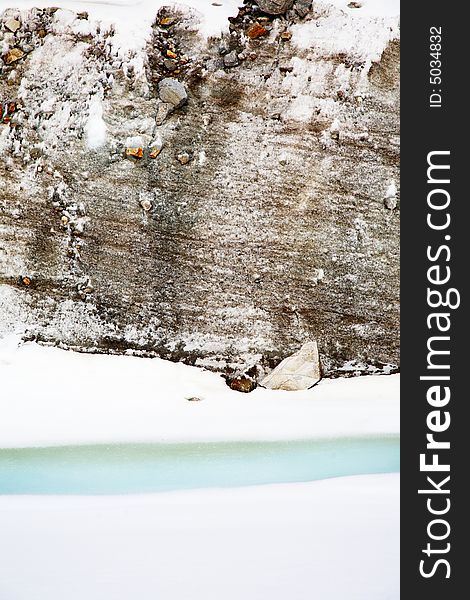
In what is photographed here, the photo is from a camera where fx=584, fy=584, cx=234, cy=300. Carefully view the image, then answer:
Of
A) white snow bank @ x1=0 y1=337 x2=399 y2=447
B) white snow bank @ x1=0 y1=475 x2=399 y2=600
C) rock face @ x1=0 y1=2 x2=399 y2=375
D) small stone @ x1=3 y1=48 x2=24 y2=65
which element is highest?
small stone @ x1=3 y1=48 x2=24 y2=65

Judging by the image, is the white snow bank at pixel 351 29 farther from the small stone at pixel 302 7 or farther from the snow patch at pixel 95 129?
the snow patch at pixel 95 129

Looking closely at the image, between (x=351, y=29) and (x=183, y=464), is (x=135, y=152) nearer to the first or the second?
(x=351, y=29)

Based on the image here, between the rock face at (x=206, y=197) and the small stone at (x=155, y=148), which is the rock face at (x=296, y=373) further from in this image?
the small stone at (x=155, y=148)

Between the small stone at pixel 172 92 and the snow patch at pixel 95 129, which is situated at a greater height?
the small stone at pixel 172 92

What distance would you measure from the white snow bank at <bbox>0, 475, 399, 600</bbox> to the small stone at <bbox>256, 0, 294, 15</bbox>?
1.61 metres

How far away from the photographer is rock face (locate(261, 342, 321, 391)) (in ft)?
6.56

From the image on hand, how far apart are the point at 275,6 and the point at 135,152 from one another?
716 millimetres

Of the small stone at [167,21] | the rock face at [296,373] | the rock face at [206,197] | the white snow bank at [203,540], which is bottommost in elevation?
the white snow bank at [203,540]

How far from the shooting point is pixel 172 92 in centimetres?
204

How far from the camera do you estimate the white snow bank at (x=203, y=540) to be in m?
1.60

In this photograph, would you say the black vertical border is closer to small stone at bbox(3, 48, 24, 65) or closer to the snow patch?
the snow patch

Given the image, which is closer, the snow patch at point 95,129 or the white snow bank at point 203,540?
the white snow bank at point 203,540

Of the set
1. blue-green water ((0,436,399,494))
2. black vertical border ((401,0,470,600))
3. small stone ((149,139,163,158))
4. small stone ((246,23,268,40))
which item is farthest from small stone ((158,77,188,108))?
blue-green water ((0,436,399,494))

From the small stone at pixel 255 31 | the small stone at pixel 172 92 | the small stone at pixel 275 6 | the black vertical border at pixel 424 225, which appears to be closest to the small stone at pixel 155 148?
the small stone at pixel 172 92
